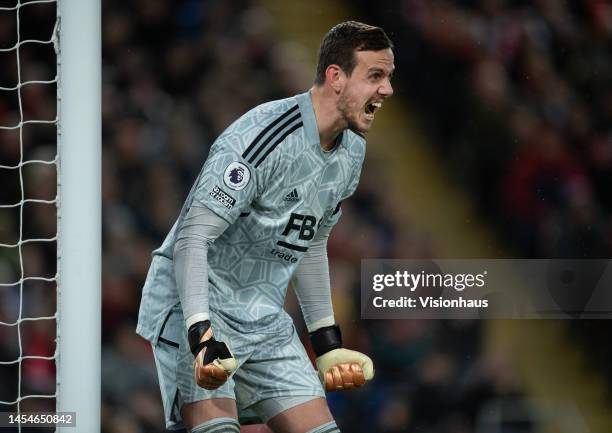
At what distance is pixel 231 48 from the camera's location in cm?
361

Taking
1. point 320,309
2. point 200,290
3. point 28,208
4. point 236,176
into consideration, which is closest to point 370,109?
point 236,176

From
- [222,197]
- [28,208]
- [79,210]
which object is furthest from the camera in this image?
[28,208]

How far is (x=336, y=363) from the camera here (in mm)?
2967

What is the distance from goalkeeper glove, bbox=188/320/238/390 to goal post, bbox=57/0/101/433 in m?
0.66

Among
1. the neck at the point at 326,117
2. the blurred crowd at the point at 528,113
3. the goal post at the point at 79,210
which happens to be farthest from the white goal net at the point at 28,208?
the blurred crowd at the point at 528,113

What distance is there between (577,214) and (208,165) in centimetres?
154

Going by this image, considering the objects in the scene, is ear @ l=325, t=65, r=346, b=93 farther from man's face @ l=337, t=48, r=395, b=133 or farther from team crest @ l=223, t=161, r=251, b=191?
team crest @ l=223, t=161, r=251, b=191

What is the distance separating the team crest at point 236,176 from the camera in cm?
265

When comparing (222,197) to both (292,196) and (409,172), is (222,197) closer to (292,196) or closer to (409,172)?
(292,196)

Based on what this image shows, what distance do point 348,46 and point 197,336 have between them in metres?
0.85

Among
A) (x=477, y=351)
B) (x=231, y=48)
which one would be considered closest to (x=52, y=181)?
(x=231, y=48)

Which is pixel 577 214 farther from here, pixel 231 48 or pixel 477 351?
pixel 231 48

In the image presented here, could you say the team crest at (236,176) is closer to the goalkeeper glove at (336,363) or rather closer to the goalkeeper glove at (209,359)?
the goalkeeper glove at (209,359)

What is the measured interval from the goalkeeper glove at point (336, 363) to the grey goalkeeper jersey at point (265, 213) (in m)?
0.21
